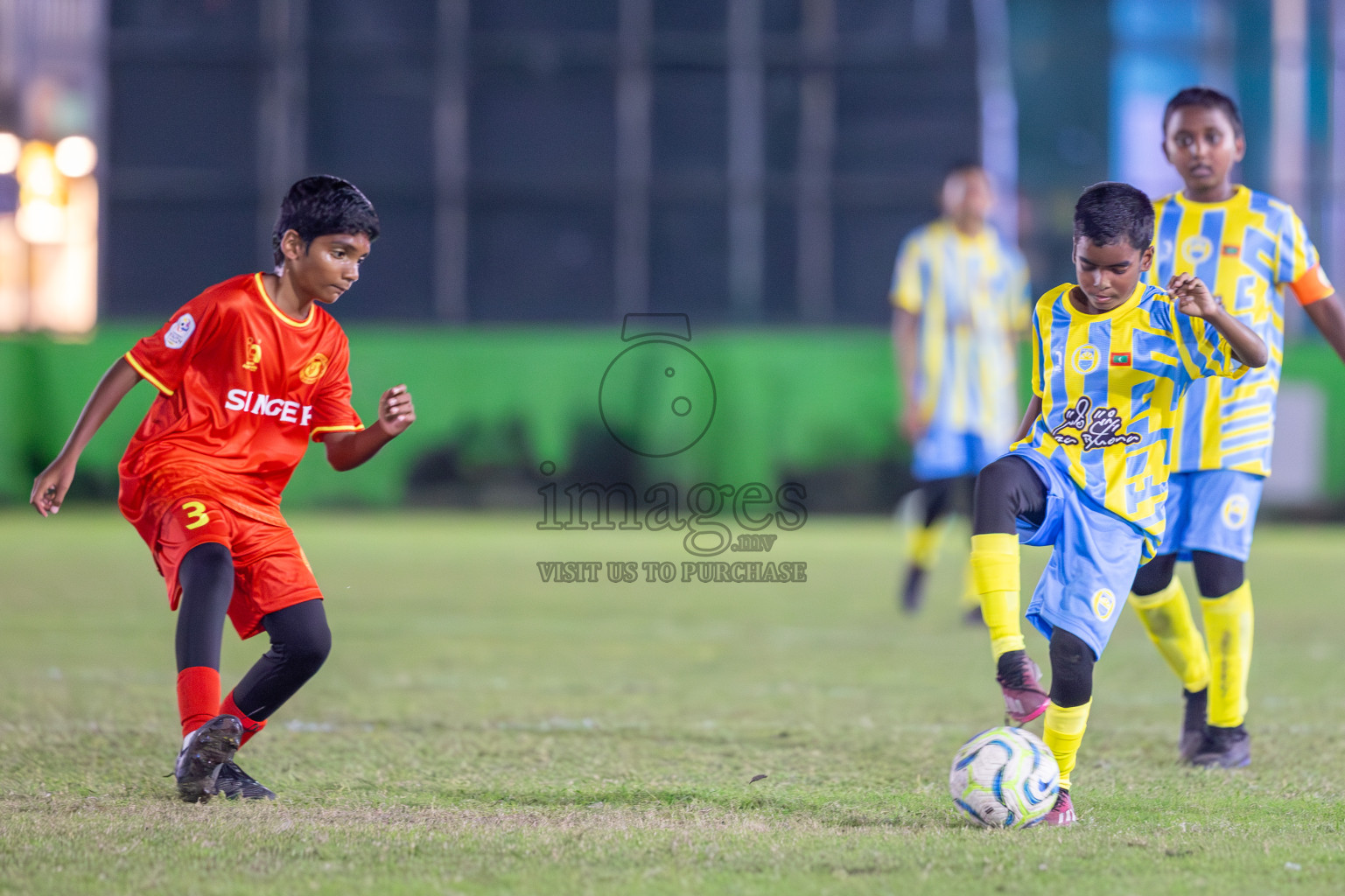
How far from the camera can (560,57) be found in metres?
19.7

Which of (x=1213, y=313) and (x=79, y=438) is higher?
(x=1213, y=313)

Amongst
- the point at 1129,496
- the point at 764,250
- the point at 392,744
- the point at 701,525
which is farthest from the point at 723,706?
the point at 764,250

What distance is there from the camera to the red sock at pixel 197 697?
3598 mm

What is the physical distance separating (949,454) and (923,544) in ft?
1.59

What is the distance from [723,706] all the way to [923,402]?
3.26 metres

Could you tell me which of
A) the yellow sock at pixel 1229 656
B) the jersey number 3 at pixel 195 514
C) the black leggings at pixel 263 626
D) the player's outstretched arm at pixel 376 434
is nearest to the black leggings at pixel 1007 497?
Answer: the yellow sock at pixel 1229 656

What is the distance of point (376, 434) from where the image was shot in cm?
385

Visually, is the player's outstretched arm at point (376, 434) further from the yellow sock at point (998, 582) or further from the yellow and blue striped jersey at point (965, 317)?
the yellow and blue striped jersey at point (965, 317)

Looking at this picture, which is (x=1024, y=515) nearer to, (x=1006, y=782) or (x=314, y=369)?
(x=1006, y=782)

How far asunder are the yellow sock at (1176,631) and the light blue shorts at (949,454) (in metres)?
3.43

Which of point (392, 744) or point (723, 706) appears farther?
point (723, 706)

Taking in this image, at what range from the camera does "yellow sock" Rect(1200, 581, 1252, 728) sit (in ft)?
14.1

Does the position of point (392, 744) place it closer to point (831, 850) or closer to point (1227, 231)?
point (831, 850)

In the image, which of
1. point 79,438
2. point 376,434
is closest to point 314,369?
point 376,434
